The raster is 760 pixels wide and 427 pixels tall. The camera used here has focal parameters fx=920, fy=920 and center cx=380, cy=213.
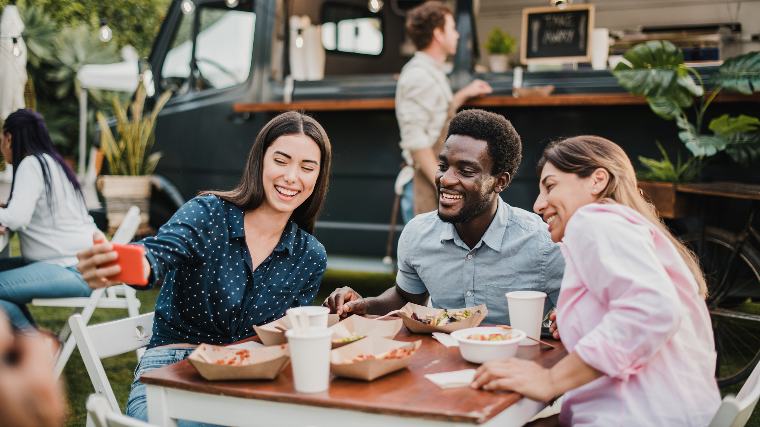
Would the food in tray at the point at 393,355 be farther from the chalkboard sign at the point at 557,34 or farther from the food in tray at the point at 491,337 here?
the chalkboard sign at the point at 557,34

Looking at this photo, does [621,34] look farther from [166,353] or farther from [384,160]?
[166,353]

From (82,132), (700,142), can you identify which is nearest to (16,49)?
(700,142)

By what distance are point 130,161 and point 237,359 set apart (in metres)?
5.48

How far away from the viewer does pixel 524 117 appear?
18.3 feet

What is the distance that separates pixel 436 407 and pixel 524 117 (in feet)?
13.0

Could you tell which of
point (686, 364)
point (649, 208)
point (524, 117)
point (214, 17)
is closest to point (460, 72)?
point (524, 117)

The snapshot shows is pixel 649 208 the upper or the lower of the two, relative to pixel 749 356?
upper

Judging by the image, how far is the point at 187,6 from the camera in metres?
7.11

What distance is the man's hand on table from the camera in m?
2.82

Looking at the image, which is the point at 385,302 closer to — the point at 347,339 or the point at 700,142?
the point at 347,339

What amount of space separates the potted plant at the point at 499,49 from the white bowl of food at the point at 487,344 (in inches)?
184

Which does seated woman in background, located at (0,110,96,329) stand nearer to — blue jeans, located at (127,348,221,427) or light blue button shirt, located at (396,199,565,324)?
blue jeans, located at (127,348,221,427)

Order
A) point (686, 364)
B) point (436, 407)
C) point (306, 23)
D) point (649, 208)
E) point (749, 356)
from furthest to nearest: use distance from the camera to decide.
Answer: point (306, 23), point (749, 356), point (649, 208), point (686, 364), point (436, 407)

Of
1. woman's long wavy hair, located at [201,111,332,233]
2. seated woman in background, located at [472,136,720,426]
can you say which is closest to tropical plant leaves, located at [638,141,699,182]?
woman's long wavy hair, located at [201,111,332,233]
